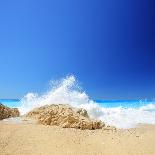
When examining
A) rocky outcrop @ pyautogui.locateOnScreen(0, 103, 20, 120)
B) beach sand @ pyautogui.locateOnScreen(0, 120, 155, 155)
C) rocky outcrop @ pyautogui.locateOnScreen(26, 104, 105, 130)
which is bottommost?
beach sand @ pyautogui.locateOnScreen(0, 120, 155, 155)

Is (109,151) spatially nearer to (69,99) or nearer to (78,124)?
(78,124)

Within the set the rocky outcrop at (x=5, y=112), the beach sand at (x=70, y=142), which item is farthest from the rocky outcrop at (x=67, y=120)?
the rocky outcrop at (x=5, y=112)

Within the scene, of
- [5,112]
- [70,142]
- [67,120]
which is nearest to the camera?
[70,142]

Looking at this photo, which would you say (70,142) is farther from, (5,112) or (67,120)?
(5,112)

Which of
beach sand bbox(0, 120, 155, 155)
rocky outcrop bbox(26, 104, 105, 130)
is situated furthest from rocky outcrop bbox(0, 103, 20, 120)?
beach sand bbox(0, 120, 155, 155)

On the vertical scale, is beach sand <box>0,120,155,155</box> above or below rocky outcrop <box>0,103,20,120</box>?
below

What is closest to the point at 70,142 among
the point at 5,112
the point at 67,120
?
the point at 67,120

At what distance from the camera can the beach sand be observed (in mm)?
3793

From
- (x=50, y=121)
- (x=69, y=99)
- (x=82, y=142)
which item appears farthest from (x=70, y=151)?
(x=69, y=99)

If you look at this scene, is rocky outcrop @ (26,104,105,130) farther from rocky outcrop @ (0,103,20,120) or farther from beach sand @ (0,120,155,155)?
rocky outcrop @ (0,103,20,120)

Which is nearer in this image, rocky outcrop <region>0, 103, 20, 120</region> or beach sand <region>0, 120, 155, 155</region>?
beach sand <region>0, 120, 155, 155</region>

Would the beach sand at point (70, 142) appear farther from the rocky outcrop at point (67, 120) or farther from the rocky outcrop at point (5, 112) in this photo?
the rocky outcrop at point (5, 112)

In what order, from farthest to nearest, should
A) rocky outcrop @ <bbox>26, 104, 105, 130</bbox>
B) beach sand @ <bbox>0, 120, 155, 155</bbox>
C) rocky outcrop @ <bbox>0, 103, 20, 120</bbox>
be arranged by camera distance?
rocky outcrop @ <bbox>0, 103, 20, 120</bbox>
rocky outcrop @ <bbox>26, 104, 105, 130</bbox>
beach sand @ <bbox>0, 120, 155, 155</bbox>

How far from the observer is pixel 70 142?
402 centimetres
